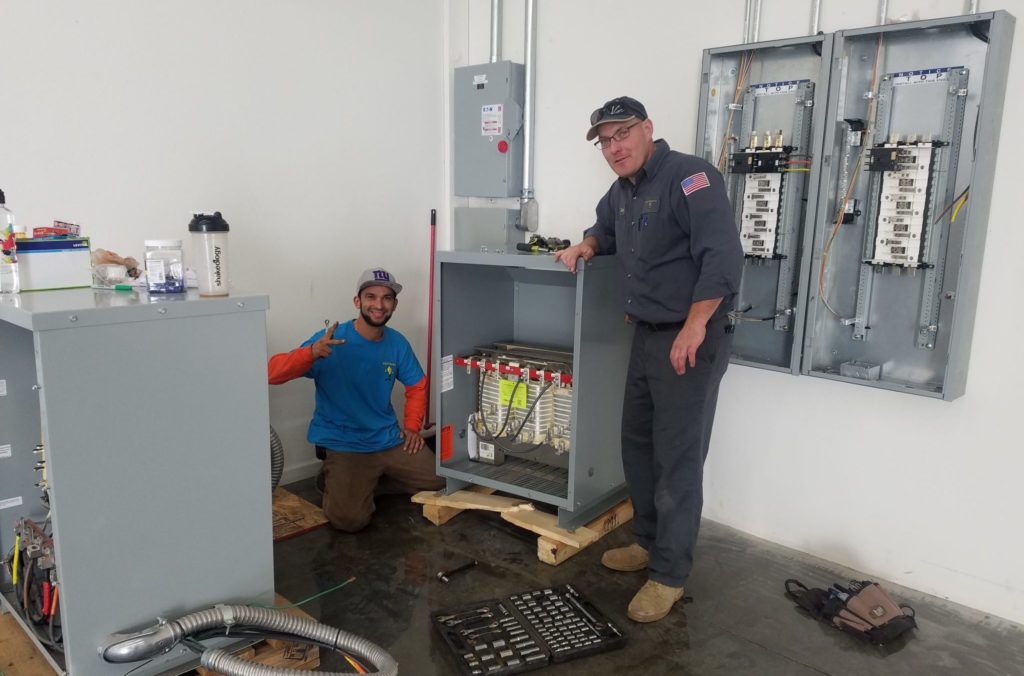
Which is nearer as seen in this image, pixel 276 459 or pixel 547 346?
pixel 276 459

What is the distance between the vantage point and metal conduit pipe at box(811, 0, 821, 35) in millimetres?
2471

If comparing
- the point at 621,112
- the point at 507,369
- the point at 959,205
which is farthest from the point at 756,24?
the point at 507,369

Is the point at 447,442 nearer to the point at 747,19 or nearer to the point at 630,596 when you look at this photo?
the point at 630,596

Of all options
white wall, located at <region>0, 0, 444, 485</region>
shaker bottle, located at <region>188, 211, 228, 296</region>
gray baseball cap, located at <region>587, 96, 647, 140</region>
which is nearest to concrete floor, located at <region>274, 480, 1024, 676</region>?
white wall, located at <region>0, 0, 444, 485</region>

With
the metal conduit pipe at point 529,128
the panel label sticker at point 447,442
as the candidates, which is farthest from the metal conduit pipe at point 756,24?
the panel label sticker at point 447,442

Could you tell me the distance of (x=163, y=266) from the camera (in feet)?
5.65

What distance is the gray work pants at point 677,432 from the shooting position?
224 centimetres

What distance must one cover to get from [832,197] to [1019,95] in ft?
1.89

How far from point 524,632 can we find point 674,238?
4.20ft

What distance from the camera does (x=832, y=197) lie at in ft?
7.98

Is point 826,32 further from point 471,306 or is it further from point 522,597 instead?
point 522,597

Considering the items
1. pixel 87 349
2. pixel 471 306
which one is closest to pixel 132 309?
pixel 87 349

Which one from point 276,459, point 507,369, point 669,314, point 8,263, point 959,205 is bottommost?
point 276,459

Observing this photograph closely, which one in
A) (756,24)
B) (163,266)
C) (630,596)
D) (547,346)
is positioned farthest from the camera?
(547,346)
